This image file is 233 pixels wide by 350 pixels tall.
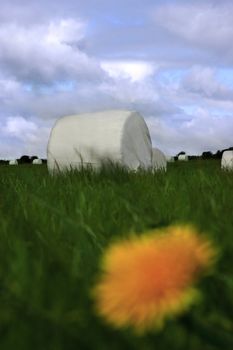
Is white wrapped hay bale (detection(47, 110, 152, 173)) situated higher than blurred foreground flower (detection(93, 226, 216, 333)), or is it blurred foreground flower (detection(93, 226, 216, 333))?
white wrapped hay bale (detection(47, 110, 152, 173))

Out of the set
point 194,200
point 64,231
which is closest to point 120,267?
point 64,231

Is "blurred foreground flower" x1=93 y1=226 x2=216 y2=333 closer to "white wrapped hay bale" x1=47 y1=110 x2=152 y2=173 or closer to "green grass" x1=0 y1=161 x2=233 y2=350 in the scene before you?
"green grass" x1=0 y1=161 x2=233 y2=350

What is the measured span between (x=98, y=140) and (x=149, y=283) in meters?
6.45

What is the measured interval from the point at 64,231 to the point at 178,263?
4.70 feet

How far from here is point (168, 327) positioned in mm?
861

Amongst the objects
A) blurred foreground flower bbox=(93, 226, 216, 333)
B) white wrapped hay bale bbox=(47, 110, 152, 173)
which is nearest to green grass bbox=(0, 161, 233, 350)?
blurred foreground flower bbox=(93, 226, 216, 333)

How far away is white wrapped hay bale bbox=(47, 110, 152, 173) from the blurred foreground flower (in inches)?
241

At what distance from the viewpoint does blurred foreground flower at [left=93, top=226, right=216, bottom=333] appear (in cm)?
75

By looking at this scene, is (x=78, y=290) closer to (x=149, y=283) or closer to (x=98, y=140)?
(x=149, y=283)

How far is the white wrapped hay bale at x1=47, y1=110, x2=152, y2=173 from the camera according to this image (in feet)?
23.6

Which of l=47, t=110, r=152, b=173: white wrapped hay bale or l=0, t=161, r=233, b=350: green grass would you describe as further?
l=47, t=110, r=152, b=173: white wrapped hay bale

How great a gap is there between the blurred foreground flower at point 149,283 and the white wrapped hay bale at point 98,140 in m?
6.12

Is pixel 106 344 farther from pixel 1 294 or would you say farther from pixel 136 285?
pixel 1 294

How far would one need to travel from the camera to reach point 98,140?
7.21 m
